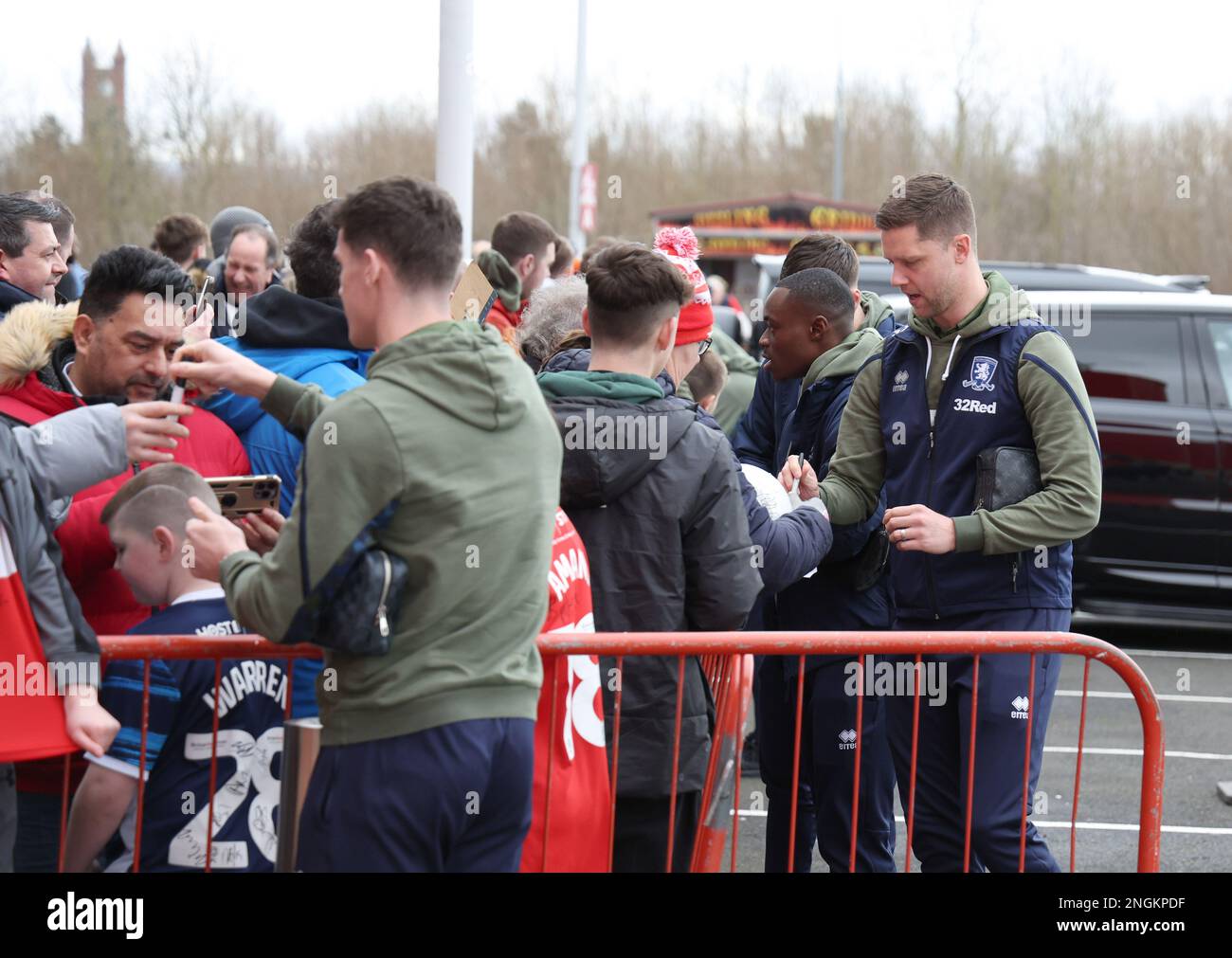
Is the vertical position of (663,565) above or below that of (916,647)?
above

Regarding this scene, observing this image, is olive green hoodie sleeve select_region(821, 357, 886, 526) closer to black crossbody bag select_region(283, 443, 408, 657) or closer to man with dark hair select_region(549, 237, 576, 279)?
black crossbody bag select_region(283, 443, 408, 657)

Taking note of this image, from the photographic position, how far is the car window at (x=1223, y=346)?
8.75m

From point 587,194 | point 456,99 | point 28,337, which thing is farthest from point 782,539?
point 587,194

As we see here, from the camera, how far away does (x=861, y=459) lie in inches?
177

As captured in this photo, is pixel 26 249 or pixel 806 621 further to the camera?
pixel 26 249

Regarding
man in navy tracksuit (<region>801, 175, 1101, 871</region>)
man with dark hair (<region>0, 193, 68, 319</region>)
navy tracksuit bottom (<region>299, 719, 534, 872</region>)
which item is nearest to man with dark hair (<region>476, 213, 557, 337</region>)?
man with dark hair (<region>0, 193, 68, 319</region>)

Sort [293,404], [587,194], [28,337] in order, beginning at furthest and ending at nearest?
[587,194]
[28,337]
[293,404]

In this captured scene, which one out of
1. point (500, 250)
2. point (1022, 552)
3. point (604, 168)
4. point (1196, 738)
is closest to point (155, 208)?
point (604, 168)

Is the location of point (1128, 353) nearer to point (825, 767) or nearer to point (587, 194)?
point (825, 767)

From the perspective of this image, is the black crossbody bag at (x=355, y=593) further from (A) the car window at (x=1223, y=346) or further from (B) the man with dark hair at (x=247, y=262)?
(A) the car window at (x=1223, y=346)

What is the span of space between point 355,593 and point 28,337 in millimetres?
1351

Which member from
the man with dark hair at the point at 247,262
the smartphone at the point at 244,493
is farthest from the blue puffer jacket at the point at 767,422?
the man with dark hair at the point at 247,262

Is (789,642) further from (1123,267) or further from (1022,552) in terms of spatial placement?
(1123,267)

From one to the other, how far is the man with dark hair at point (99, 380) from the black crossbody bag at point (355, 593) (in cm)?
106
